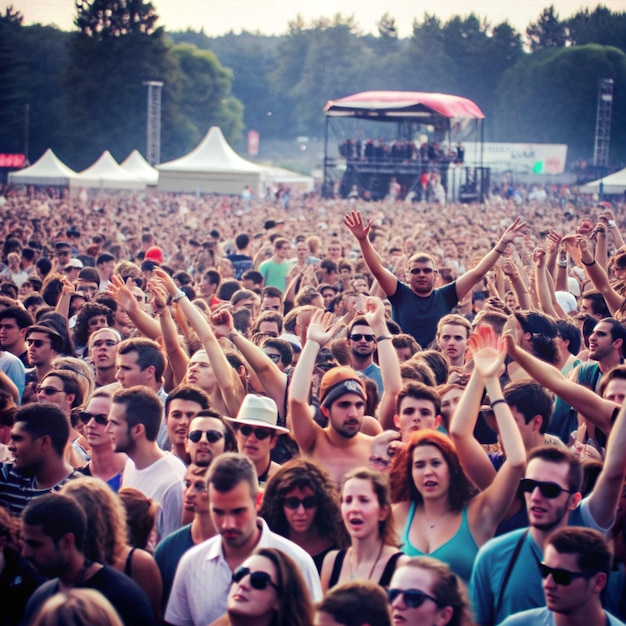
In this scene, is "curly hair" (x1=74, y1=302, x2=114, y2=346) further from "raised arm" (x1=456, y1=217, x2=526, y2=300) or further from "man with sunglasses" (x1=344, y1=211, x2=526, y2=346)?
"raised arm" (x1=456, y1=217, x2=526, y2=300)

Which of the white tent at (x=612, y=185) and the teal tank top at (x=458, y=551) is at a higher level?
the white tent at (x=612, y=185)

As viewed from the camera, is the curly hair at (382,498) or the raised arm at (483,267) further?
the raised arm at (483,267)

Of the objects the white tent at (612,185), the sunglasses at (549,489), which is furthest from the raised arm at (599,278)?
the white tent at (612,185)

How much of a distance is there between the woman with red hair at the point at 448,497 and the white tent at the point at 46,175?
134 feet

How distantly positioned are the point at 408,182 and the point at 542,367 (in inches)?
1344

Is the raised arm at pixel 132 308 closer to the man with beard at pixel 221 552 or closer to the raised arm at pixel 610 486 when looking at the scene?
the man with beard at pixel 221 552

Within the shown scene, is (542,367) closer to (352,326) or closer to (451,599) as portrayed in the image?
(451,599)

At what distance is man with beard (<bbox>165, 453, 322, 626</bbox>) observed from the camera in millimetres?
3775

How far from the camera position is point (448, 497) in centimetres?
423

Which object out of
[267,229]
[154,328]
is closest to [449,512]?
[154,328]

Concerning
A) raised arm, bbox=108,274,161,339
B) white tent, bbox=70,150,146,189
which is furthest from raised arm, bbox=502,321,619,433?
white tent, bbox=70,150,146,189

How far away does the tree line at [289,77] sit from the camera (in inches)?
2906

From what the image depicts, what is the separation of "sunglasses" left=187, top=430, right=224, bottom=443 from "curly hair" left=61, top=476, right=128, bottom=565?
27.9 inches

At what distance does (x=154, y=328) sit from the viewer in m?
7.41
